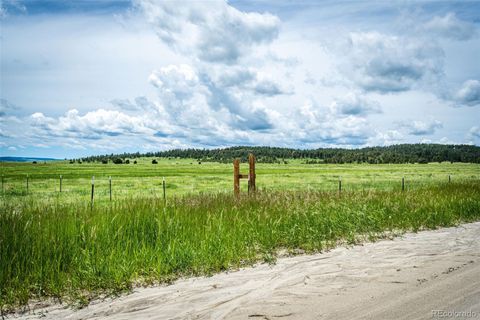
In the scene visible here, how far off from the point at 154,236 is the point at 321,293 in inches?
149

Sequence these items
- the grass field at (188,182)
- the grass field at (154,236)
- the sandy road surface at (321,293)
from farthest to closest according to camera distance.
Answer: the grass field at (188,182)
the grass field at (154,236)
the sandy road surface at (321,293)

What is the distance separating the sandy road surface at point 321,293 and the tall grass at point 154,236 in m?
0.49

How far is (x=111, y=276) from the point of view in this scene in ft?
19.1

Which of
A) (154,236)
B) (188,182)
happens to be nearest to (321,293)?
(154,236)

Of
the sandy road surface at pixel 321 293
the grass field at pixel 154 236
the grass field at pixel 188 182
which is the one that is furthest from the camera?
the grass field at pixel 188 182

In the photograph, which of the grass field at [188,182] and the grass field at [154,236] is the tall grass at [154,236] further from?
the grass field at [188,182]

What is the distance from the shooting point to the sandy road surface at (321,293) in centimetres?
465

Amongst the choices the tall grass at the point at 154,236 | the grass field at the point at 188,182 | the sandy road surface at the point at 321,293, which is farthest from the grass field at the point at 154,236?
the grass field at the point at 188,182

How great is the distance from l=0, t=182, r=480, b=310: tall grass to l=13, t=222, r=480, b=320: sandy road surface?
0.49m

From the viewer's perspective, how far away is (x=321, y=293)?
17.4ft

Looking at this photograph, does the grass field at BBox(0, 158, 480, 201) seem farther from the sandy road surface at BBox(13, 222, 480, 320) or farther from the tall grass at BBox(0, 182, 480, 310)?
the sandy road surface at BBox(13, 222, 480, 320)

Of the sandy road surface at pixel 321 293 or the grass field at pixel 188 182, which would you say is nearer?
the sandy road surface at pixel 321 293

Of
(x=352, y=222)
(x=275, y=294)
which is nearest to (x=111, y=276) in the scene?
(x=275, y=294)

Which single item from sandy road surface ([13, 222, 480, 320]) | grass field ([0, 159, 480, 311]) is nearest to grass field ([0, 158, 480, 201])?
grass field ([0, 159, 480, 311])
